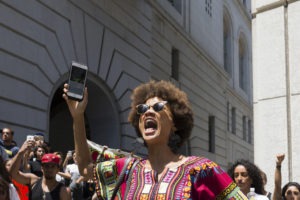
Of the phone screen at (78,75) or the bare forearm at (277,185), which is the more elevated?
the phone screen at (78,75)

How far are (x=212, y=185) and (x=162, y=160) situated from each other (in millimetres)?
354

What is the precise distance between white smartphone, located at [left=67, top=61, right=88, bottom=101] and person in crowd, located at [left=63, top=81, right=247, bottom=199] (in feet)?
0.12

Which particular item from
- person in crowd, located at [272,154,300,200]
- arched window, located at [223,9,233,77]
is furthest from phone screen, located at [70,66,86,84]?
arched window, located at [223,9,233,77]

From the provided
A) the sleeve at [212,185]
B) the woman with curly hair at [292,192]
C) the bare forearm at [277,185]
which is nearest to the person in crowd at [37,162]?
the bare forearm at [277,185]

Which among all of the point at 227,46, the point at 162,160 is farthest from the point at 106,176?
the point at 227,46

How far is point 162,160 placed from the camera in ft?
11.0

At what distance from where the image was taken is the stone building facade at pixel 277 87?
8.58 m

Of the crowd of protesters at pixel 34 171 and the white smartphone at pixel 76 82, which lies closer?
the white smartphone at pixel 76 82

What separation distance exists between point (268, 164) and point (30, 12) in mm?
6380

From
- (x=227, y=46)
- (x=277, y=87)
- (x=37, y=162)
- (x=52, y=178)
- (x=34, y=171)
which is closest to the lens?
(x=52, y=178)

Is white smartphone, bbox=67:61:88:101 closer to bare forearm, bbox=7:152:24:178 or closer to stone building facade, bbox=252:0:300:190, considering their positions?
bare forearm, bbox=7:152:24:178

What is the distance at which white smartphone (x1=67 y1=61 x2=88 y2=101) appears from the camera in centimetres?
335

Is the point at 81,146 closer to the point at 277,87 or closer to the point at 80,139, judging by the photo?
the point at 80,139

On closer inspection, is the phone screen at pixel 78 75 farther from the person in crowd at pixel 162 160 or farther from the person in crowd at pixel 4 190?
the person in crowd at pixel 4 190
